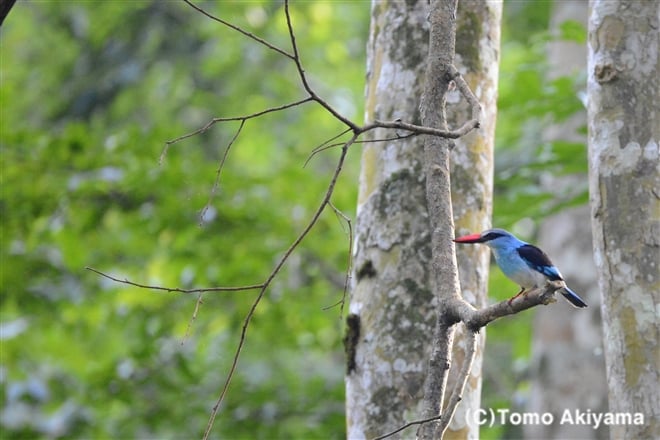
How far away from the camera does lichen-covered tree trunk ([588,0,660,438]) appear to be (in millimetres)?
2748

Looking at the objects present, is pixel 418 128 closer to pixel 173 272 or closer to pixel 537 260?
pixel 537 260

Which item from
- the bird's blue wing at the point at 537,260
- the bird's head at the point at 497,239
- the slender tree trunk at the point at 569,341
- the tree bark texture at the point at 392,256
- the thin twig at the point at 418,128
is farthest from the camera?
the slender tree trunk at the point at 569,341

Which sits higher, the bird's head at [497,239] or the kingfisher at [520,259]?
the bird's head at [497,239]

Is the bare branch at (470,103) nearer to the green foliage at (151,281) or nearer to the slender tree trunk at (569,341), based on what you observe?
the green foliage at (151,281)

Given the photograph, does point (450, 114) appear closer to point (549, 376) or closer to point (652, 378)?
point (652, 378)

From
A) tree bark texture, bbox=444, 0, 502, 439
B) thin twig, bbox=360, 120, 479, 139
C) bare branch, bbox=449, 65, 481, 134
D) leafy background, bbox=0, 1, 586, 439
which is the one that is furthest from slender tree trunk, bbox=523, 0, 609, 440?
thin twig, bbox=360, 120, 479, 139

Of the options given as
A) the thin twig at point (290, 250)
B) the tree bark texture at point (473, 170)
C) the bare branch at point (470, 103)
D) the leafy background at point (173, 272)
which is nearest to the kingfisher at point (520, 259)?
the bare branch at point (470, 103)

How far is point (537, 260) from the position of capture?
213cm

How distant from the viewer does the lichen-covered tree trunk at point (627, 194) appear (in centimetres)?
275

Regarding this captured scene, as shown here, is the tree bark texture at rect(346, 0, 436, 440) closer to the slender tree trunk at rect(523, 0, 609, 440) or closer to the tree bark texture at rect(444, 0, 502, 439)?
the tree bark texture at rect(444, 0, 502, 439)

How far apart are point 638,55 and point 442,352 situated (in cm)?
172

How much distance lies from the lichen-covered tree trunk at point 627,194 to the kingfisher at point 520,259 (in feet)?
1.96

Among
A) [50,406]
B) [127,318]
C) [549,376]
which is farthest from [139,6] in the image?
[549,376]

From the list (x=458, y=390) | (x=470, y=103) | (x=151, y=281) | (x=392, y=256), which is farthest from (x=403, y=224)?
(x=151, y=281)
